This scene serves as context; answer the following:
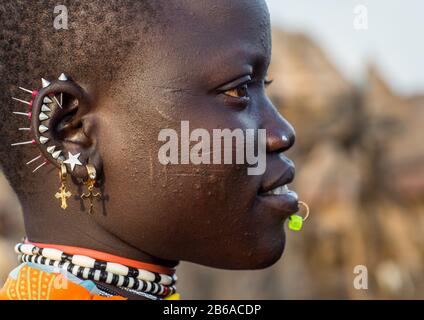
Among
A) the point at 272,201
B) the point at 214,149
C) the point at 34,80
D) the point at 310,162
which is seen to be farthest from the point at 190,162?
the point at 310,162

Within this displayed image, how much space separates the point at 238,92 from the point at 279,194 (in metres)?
0.35

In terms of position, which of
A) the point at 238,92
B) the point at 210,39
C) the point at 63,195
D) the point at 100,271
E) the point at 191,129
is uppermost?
the point at 210,39

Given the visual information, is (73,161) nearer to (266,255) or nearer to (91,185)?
(91,185)

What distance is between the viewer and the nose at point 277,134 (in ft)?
7.47

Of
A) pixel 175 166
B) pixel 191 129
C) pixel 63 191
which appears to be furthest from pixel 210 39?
pixel 63 191

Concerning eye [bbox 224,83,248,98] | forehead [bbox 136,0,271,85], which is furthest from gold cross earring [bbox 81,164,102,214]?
eye [bbox 224,83,248,98]

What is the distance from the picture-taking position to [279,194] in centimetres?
233

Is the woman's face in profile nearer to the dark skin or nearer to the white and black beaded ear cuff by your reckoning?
the dark skin

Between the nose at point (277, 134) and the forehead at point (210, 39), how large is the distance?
0.58ft

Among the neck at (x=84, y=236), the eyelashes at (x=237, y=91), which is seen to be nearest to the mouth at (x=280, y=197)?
the eyelashes at (x=237, y=91)

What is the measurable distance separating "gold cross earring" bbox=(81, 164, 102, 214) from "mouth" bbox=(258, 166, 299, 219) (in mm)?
507

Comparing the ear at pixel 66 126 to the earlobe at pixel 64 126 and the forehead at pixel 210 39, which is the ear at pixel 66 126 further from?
the forehead at pixel 210 39

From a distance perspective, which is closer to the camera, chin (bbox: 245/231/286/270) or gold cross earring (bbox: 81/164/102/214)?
gold cross earring (bbox: 81/164/102/214)

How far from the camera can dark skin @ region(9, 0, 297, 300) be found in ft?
7.09
